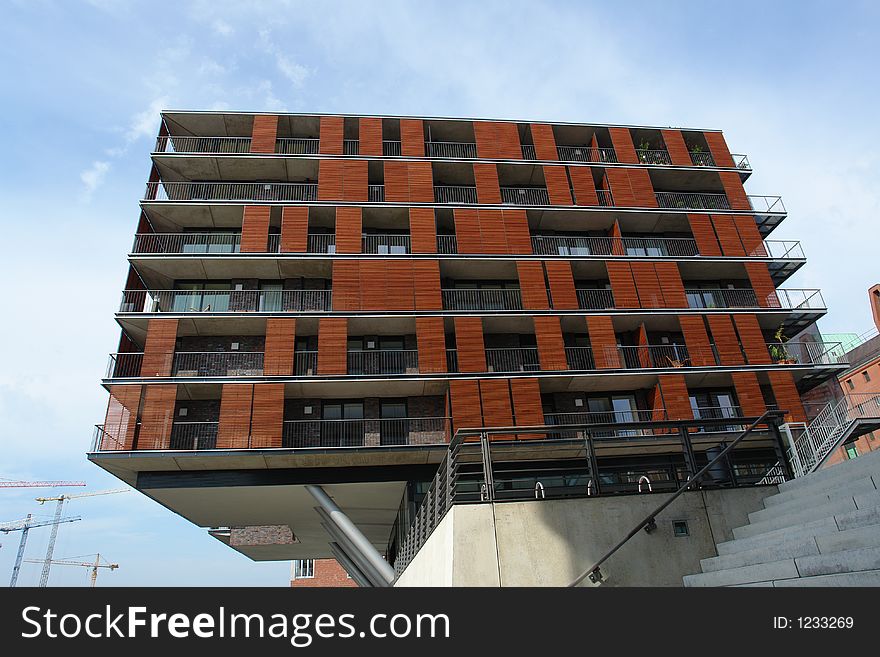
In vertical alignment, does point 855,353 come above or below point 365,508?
above

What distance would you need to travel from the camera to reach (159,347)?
2172 cm

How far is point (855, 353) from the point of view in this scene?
182 feet

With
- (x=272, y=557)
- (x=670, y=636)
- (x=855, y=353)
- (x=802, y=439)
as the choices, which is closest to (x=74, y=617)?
(x=670, y=636)

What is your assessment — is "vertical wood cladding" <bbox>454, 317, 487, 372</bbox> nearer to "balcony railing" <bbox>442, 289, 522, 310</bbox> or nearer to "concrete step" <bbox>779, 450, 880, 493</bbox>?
"balcony railing" <bbox>442, 289, 522, 310</bbox>

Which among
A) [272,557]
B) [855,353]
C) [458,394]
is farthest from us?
[855,353]

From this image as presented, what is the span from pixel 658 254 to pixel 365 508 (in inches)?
709

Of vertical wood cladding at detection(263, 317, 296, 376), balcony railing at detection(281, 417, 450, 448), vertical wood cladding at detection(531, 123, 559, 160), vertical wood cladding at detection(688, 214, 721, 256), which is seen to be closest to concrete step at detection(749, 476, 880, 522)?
balcony railing at detection(281, 417, 450, 448)

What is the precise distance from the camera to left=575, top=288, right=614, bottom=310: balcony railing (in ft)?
84.7

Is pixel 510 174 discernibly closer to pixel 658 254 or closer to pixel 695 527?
pixel 658 254

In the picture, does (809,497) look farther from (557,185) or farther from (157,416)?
(557,185)

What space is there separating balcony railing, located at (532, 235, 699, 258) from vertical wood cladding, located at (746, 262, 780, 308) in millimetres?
2626

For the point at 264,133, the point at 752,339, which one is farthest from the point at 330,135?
the point at 752,339

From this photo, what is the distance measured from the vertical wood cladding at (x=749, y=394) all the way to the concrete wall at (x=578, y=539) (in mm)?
16771

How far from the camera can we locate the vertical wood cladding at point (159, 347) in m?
21.3
